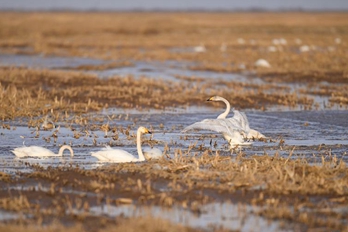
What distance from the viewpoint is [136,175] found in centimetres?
830

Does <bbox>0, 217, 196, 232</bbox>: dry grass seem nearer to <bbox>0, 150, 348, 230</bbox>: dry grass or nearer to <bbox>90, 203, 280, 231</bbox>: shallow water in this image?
<bbox>0, 150, 348, 230</bbox>: dry grass

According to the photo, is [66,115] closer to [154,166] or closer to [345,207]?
[154,166]

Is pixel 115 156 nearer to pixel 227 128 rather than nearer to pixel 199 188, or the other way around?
pixel 199 188

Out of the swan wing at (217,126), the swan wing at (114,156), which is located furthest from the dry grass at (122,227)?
the swan wing at (217,126)

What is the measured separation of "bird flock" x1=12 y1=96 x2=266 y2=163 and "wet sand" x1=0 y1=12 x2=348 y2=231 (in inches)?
5.8

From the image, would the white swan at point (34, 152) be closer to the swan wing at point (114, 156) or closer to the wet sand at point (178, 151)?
the wet sand at point (178, 151)

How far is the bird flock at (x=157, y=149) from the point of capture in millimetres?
9125

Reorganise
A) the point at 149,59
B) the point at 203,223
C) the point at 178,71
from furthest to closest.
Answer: the point at 149,59 → the point at 178,71 → the point at 203,223

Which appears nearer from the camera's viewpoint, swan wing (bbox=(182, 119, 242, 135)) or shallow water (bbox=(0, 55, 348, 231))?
shallow water (bbox=(0, 55, 348, 231))

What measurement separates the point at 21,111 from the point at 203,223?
7.84 metres

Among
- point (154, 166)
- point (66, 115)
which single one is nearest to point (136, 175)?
point (154, 166)

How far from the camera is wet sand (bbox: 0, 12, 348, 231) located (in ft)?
22.0

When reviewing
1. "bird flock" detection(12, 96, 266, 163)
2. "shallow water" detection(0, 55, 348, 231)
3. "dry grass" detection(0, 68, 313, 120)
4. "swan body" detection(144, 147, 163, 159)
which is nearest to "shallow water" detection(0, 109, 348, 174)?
"shallow water" detection(0, 55, 348, 231)

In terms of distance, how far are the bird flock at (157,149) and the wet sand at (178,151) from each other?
148mm
